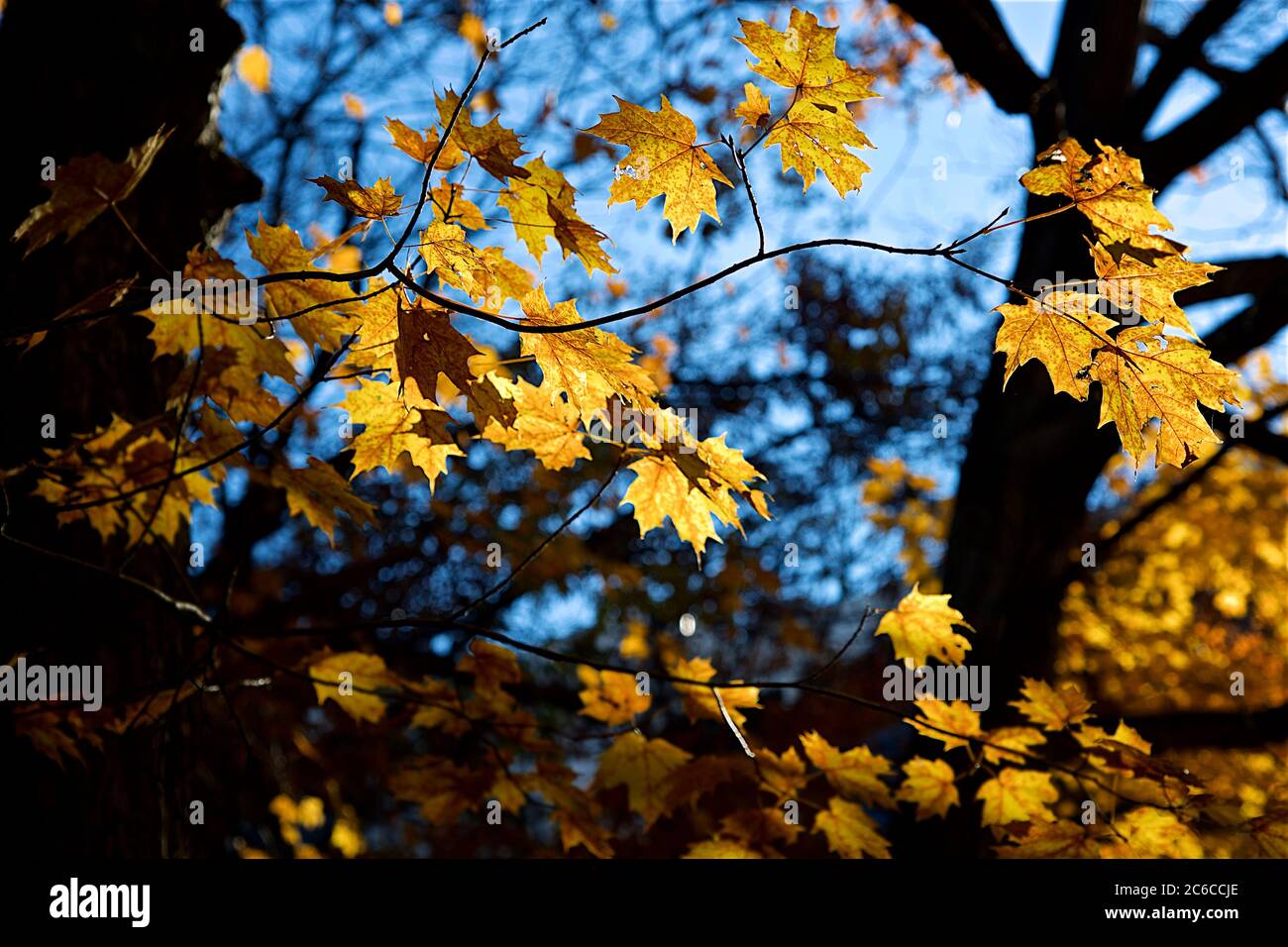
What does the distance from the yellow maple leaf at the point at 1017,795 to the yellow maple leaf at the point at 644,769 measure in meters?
0.75

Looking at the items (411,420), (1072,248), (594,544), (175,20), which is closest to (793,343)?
(594,544)

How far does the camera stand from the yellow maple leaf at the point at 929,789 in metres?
2.40

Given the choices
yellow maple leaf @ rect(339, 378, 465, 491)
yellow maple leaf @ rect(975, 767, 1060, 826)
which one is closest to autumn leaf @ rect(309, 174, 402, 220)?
yellow maple leaf @ rect(339, 378, 465, 491)

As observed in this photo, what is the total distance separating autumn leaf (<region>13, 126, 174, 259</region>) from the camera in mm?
1630

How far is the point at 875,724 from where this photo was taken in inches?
322

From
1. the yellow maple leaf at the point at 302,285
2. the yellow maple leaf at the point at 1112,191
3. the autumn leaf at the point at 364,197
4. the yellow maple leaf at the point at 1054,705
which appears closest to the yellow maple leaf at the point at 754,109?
the yellow maple leaf at the point at 1112,191

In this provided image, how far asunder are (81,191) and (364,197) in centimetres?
62

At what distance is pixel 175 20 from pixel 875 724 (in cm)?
740

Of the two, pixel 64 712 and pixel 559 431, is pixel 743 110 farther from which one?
pixel 64 712

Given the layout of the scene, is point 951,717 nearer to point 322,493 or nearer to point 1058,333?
point 1058,333

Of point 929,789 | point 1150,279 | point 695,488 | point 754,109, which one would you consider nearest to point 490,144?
point 754,109

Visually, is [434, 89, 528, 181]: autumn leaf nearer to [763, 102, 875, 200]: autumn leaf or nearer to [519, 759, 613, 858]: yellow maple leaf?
[763, 102, 875, 200]: autumn leaf

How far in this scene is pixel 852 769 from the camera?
88.9 inches

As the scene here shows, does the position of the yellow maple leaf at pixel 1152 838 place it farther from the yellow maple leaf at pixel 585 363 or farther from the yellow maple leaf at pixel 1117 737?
the yellow maple leaf at pixel 585 363
